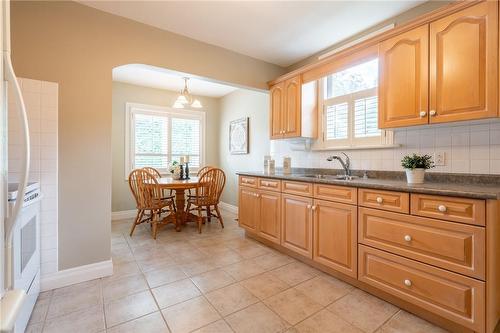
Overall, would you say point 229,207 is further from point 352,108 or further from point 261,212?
point 352,108

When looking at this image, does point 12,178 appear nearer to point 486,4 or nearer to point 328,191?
point 328,191

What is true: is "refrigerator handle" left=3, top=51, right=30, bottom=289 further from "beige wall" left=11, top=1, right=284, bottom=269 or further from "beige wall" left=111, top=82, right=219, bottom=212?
"beige wall" left=111, top=82, right=219, bottom=212

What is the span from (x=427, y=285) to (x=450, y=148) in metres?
1.13

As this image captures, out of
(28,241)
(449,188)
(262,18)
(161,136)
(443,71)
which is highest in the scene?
(262,18)

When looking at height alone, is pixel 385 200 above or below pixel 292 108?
below

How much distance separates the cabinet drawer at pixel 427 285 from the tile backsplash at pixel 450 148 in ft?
2.98

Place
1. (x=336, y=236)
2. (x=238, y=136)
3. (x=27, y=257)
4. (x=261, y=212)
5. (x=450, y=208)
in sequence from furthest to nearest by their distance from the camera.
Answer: (x=238, y=136)
(x=261, y=212)
(x=336, y=236)
(x=27, y=257)
(x=450, y=208)

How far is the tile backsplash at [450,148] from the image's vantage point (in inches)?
69.1

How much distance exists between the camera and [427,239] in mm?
1530

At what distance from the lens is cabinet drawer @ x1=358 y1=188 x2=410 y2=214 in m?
1.64

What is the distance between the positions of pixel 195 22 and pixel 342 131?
201 centimetres

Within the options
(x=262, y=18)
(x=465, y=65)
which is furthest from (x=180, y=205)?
(x=465, y=65)

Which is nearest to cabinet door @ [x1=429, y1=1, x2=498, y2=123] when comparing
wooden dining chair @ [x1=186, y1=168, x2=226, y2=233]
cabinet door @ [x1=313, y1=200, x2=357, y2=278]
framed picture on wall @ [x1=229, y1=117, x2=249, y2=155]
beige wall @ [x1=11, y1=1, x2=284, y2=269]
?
cabinet door @ [x1=313, y1=200, x2=357, y2=278]

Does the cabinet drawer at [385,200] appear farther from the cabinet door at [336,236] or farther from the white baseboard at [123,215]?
the white baseboard at [123,215]
